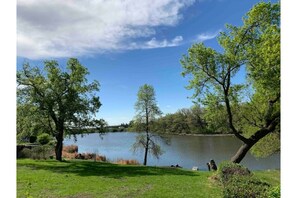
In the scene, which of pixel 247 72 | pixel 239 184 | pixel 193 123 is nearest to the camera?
pixel 239 184

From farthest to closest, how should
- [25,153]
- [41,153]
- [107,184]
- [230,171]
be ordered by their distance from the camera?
[25,153]
[41,153]
[230,171]
[107,184]

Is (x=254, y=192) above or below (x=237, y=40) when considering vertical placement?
below

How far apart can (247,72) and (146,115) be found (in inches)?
402

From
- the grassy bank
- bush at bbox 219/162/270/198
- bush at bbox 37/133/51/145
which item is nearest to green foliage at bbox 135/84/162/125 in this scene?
the grassy bank

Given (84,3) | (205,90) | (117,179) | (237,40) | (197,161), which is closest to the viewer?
(84,3)

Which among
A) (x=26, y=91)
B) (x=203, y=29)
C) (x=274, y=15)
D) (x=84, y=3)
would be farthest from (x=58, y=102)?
(x=274, y=15)

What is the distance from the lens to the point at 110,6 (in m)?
7.32

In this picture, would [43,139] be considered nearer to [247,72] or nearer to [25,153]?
[25,153]

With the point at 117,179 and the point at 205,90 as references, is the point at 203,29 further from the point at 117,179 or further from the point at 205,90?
the point at 117,179

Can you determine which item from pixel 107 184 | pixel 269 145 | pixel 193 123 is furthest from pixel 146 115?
pixel 193 123

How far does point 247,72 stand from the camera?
13102mm

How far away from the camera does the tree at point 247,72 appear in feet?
38.4

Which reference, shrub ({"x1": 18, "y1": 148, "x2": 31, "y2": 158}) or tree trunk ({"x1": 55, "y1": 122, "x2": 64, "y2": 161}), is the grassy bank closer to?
tree trunk ({"x1": 55, "y1": 122, "x2": 64, "y2": 161})
